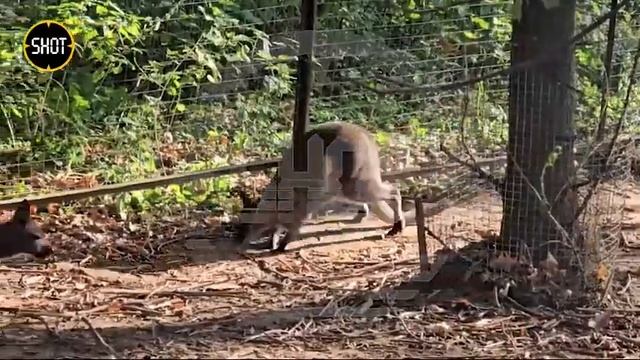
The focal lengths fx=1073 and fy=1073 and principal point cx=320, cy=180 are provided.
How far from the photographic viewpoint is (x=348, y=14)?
28.1 feet

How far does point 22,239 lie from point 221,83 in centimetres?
274

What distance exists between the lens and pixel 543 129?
5.39m

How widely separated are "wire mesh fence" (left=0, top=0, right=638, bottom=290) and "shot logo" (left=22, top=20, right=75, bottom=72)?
0.14 metres

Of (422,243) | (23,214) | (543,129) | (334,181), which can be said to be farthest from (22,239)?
(543,129)

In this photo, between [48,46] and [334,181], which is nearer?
[334,181]

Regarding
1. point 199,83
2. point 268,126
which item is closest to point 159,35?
point 199,83

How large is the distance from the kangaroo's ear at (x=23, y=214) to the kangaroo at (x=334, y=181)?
1.46 metres

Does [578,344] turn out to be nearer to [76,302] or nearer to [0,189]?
[76,302]

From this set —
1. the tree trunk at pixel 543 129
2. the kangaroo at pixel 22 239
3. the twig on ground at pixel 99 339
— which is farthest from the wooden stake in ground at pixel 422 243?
the kangaroo at pixel 22 239

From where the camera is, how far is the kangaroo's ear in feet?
22.4

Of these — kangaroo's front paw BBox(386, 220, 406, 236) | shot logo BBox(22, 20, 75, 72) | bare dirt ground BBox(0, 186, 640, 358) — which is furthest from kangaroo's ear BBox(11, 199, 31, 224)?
kangaroo's front paw BBox(386, 220, 406, 236)

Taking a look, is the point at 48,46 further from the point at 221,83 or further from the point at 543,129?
the point at 543,129

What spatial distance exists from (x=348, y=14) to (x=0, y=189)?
9.87ft

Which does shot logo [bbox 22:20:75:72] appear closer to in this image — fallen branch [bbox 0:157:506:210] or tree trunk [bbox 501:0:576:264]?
fallen branch [bbox 0:157:506:210]
